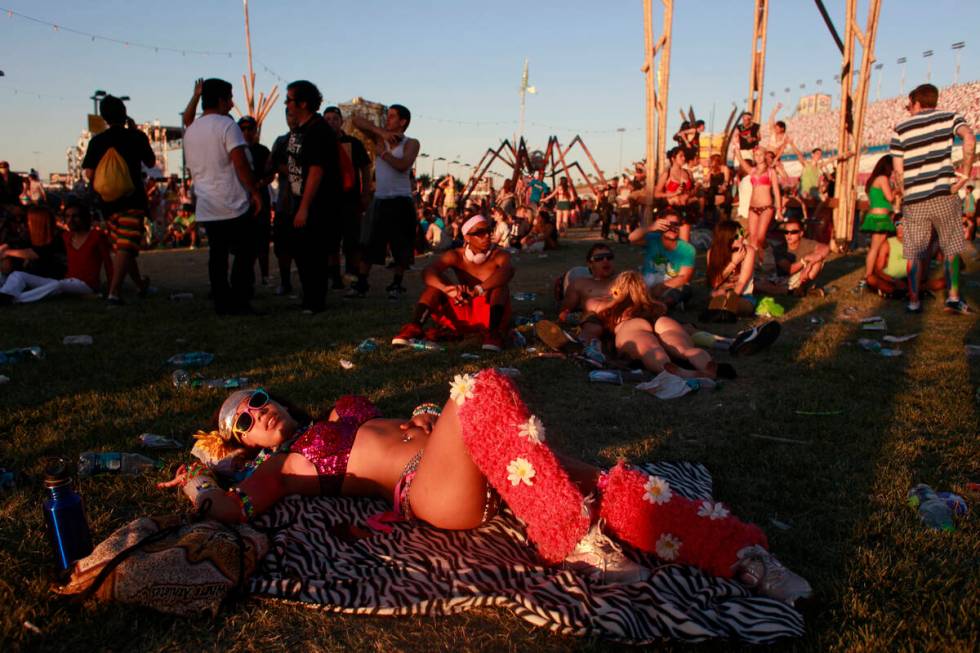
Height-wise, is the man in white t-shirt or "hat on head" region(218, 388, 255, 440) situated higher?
the man in white t-shirt

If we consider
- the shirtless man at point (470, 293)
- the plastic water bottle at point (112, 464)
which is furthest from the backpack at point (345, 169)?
the plastic water bottle at point (112, 464)

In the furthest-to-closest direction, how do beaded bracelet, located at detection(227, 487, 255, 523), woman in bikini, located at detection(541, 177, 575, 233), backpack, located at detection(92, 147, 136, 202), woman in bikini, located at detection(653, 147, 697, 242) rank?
1. woman in bikini, located at detection(541, 177, 575, 233)
2. woman in bikini, located at detection(653, 147, 697, 242)
3. backpack, located at detection(92, 147, 136, 202)
4. beaded bracelet, located at detection(227, 487, 255, 523)

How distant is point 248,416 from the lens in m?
3.25

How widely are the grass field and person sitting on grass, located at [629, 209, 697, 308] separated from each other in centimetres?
129

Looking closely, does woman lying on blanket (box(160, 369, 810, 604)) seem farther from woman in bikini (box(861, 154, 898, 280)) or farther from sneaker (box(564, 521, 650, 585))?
woman in bikini (box(861, 154, 898, 280))

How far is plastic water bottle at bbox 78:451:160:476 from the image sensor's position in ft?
11.0

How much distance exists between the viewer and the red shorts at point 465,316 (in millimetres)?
6656

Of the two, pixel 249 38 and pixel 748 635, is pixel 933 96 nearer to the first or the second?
pixel 748 635

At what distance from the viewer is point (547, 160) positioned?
987 inches

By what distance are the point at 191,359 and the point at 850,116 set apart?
15.2 m

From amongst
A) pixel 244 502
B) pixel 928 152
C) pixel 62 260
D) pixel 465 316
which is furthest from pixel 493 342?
pixel 62 260

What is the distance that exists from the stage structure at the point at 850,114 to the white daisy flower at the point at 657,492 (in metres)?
14.7

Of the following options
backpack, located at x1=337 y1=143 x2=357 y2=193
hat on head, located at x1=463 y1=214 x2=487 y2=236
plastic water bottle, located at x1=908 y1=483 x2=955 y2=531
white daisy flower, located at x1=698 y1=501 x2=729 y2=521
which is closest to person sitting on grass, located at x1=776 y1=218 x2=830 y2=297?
hat on head, located at x1=463 y1=214 x2=487 y2=236

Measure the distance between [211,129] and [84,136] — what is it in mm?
30650
